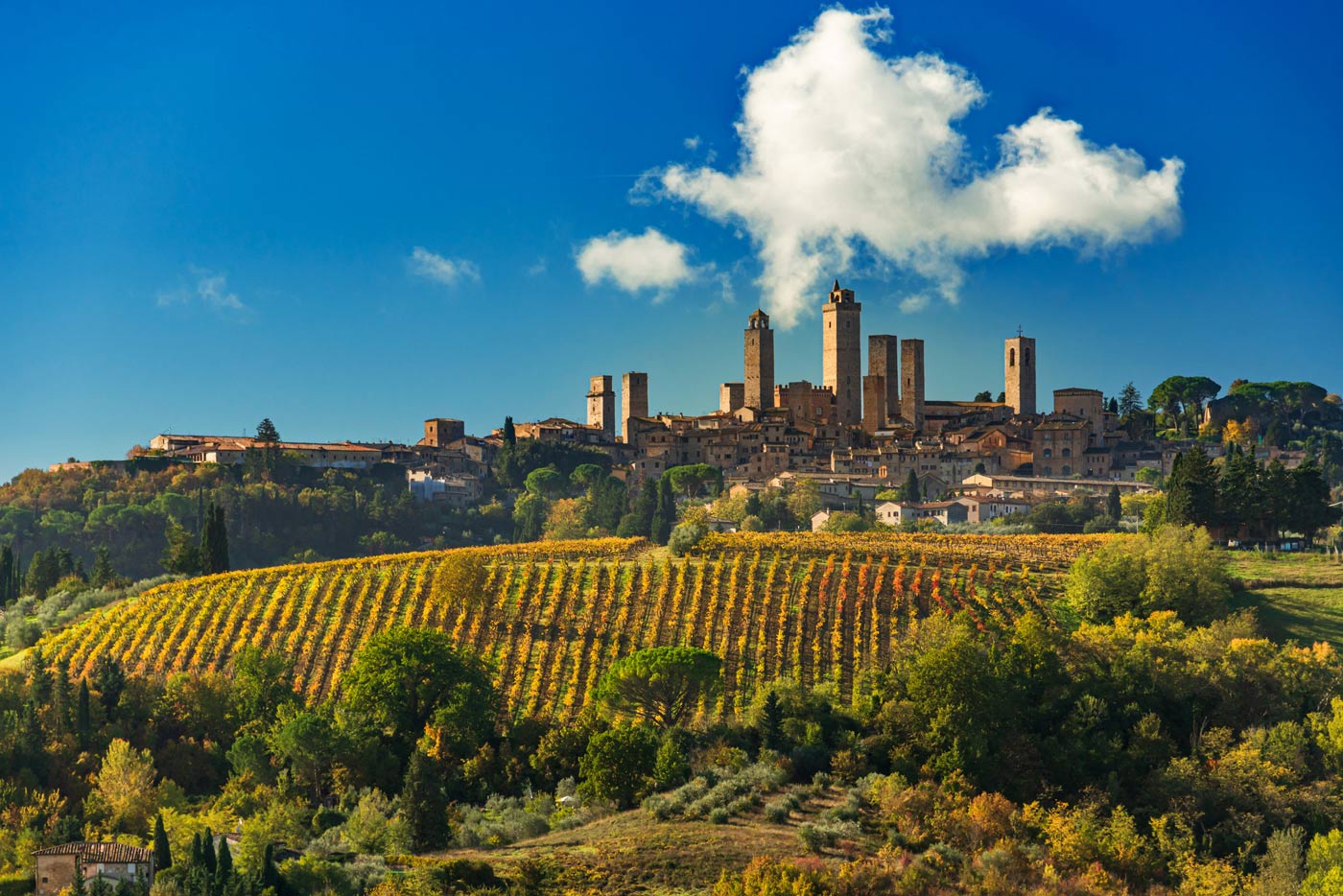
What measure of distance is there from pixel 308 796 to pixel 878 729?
503 inches

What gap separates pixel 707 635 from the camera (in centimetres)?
4412

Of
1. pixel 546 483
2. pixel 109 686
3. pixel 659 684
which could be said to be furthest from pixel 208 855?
pixel 546 483

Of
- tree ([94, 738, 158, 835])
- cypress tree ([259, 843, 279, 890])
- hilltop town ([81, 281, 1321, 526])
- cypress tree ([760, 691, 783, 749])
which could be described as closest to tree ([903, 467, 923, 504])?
hilltop town ([81, 281, 1321, 526])

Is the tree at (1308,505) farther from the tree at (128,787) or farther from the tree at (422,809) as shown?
the tree at (128,787)

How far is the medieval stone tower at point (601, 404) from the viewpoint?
383ft

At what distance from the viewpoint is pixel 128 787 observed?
34531mm

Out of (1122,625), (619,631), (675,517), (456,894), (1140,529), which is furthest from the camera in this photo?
(675,517)

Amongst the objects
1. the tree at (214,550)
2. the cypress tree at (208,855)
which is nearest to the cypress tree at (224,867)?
the cypress tree at (208,855)

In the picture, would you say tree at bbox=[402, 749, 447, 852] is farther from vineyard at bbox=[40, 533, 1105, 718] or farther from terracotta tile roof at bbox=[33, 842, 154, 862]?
vineyard at bbox=[40, 533, 1105, 718]

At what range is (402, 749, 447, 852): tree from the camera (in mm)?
31469

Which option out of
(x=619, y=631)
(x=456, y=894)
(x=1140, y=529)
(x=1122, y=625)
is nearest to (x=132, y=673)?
(x=619, y=631)

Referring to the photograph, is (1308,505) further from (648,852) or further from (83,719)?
(83,719)

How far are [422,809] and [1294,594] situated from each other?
1195 inches

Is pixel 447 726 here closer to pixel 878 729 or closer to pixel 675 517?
pixel 878 729
